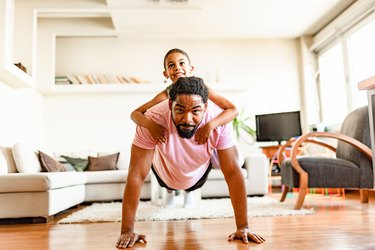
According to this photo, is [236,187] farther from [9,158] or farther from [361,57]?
[361,57]

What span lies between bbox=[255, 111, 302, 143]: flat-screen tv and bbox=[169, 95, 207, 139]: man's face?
395 cm

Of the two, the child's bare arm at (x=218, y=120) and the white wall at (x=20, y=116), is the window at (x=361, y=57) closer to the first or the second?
the child's bare arm at (x=218, y=120)

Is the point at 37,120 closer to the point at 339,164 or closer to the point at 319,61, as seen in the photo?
the point at 339,164

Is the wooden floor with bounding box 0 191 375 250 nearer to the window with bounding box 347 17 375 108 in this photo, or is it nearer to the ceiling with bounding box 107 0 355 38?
the window with bounding box 347 17 375 108

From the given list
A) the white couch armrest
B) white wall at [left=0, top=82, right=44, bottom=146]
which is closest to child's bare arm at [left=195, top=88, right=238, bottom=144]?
the white couch armrest

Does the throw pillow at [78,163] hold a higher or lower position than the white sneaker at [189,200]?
higher

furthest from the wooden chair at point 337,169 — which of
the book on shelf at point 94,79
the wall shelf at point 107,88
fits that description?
the book on shelf at point 94,79

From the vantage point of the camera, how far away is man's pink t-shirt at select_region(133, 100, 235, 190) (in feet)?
6.28

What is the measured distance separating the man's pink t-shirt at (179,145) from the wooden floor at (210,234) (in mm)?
401

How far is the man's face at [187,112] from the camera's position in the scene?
69.1 inches

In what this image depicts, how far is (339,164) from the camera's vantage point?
3158 mm

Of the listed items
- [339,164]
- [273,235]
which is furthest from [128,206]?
[339,164]

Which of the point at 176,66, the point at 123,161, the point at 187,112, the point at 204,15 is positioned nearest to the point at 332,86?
the point at 204,15

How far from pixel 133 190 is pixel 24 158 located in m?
2.42
